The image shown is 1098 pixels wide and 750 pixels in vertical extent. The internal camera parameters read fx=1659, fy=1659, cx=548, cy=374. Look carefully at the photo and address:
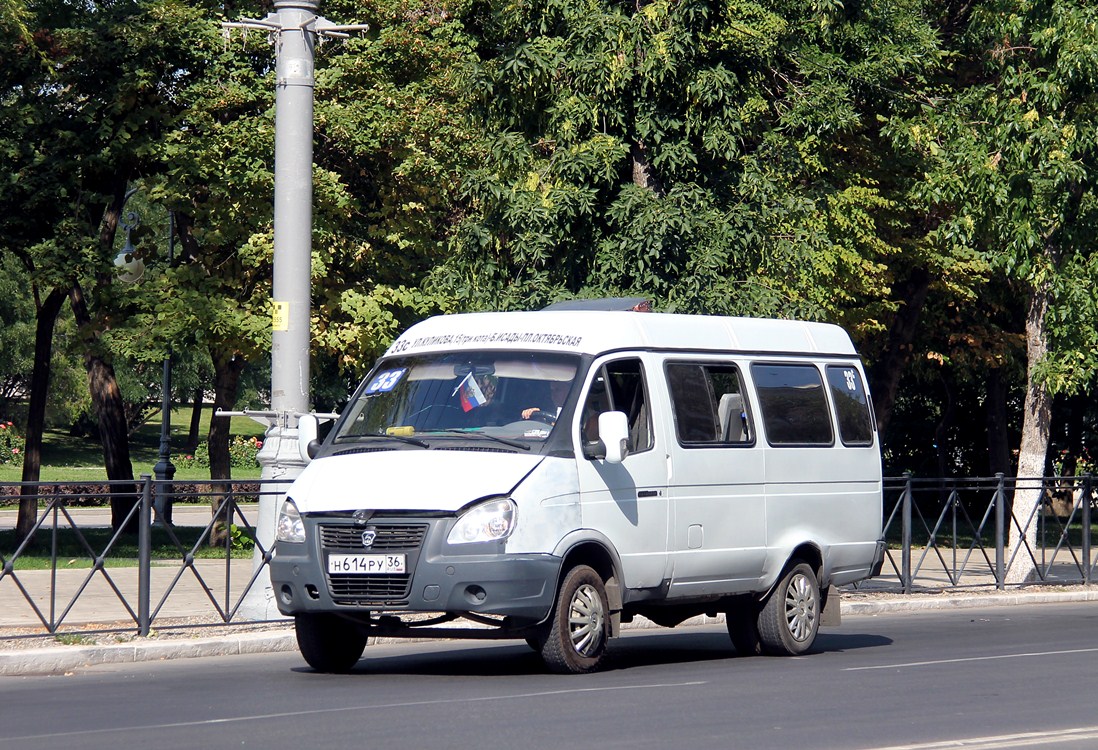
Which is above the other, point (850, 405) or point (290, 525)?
point (850, 405)

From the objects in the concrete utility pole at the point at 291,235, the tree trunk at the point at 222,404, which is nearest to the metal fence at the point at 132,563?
the concrete utility pole at the point at 291,235

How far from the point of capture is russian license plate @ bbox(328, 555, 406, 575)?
1054 centimetres

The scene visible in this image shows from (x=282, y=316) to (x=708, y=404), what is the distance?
436cm

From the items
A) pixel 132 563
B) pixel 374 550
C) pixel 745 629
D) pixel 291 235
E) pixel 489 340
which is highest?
pixel 291 235

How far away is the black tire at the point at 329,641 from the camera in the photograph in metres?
11.3

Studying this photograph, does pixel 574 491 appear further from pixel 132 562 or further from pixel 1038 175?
pixel 1038 175

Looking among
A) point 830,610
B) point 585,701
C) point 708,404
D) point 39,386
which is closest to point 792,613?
point 830,610

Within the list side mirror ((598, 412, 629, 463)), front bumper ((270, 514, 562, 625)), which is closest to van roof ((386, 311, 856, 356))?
side mirror ((598, 412, 629, 463))

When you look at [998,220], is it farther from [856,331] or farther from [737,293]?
[856,331]

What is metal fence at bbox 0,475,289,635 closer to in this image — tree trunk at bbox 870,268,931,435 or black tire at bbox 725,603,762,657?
black tire at bbox 725,603,762,657

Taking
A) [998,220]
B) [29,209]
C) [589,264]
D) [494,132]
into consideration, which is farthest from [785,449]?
[29,209]

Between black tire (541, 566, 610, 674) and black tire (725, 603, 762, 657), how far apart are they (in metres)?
2.11

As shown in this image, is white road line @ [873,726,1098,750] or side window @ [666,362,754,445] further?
side window @ [666,362,754,445]

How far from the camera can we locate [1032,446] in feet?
74.4
